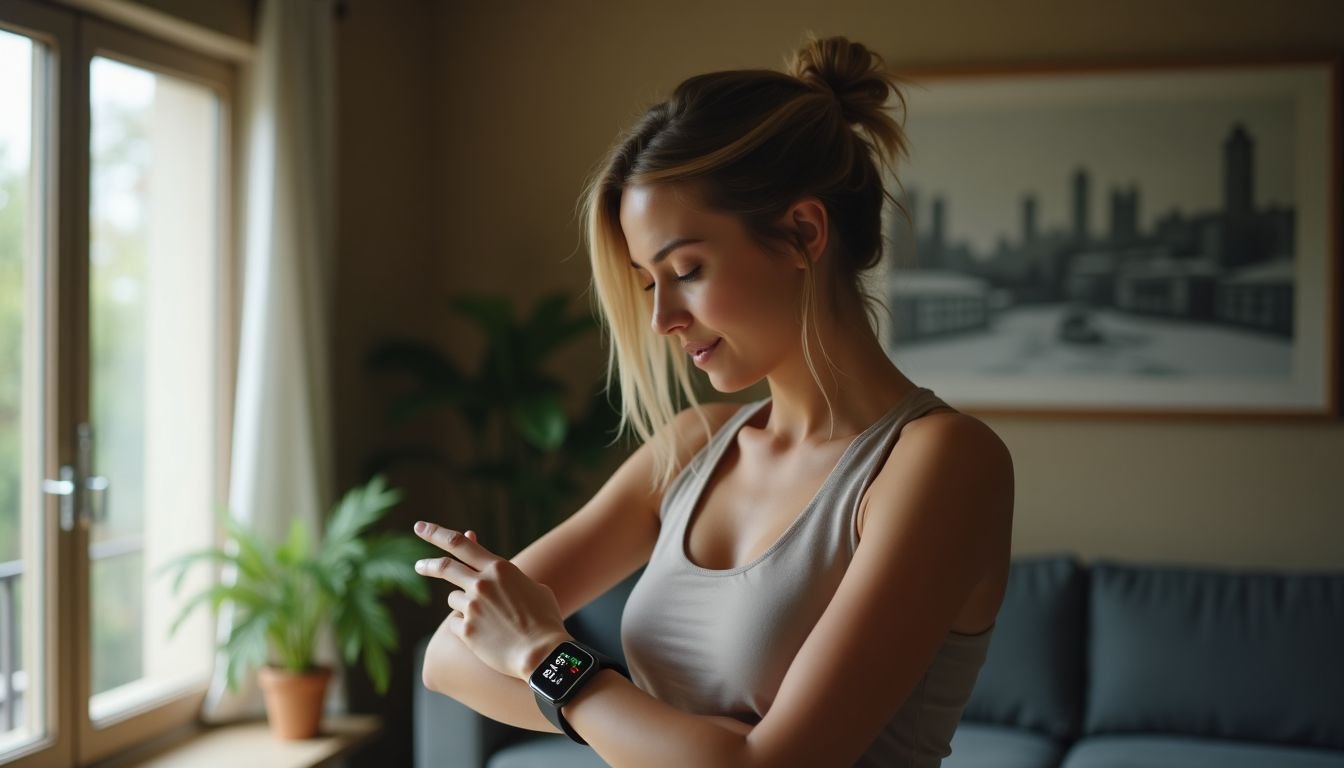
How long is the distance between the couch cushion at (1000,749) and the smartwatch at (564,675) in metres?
1.85

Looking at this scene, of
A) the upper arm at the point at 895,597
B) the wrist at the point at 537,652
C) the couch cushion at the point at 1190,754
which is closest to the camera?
the upper arm at the point at 895,597

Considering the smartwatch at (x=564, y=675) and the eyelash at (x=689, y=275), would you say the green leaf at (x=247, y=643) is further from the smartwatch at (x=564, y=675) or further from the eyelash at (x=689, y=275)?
the eyelash at (x=689, y=275)

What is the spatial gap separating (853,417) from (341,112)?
2920mm

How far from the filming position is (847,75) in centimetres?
132

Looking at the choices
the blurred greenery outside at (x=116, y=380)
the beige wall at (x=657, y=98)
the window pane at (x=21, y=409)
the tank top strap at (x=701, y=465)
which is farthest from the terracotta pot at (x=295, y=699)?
the tank top strap at (x=701, y=465)

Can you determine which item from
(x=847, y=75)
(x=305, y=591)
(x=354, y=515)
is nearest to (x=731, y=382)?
(x=847, y=75)

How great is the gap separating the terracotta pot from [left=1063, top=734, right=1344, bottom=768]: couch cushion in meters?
1.87

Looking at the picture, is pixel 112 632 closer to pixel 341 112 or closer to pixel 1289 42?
pixel 341 112

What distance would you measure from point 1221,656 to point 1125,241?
130 cm

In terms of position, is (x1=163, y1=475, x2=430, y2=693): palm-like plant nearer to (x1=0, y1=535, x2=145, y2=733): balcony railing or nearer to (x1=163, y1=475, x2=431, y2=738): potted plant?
(x1=163, y1=475, x2=431, y2=738): potted plant

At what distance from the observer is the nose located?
125 centimetres

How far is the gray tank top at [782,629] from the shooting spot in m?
1.17

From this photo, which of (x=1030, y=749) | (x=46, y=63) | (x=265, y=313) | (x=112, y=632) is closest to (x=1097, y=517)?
(x=1030, y=749)

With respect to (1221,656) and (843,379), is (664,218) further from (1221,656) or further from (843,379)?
(1221,656)
